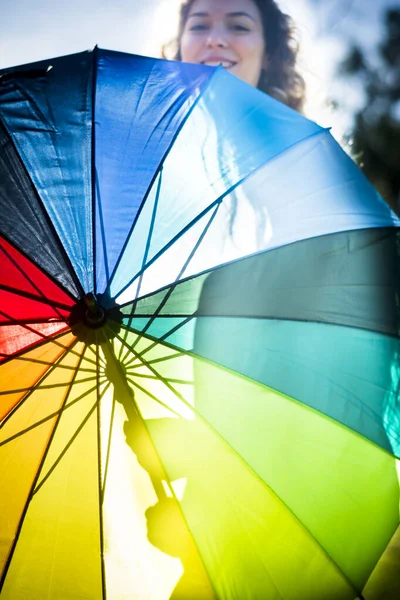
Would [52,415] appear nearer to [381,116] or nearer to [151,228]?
[151,228]

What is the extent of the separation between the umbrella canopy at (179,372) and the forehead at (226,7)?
211 centimetres

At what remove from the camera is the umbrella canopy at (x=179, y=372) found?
84.2 inches

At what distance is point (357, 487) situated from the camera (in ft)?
7.22

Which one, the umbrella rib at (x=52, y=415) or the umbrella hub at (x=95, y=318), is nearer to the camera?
the umbrella hub at (x=95, y=318)

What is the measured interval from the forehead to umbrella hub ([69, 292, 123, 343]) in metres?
2.85

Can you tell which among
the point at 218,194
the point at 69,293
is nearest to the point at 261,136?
the point at 218,194

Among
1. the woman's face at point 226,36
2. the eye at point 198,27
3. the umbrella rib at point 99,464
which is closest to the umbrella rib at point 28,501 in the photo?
the umbrella rib at point 99,464

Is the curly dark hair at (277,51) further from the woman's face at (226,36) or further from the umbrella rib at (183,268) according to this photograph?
the umbrella rib at (183,268)

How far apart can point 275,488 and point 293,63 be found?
A: 3373 millimetres

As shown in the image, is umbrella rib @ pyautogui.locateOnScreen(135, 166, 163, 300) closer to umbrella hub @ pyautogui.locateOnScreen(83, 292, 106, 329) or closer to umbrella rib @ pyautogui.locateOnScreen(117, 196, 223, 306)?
umbrella rib @ pyautogui.locateOnScreen(117, 196, 223, 306)

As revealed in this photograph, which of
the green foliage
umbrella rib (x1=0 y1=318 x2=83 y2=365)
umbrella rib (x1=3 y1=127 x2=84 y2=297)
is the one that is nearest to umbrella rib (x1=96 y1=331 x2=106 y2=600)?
umbrella rib (x1=0 y1=318 x2=83 y2=365)

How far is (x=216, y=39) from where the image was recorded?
158 inches

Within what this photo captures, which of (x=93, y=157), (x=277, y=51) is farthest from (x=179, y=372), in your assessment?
(x=277, y=51)

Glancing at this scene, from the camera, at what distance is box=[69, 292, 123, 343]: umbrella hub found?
6.75 ft
